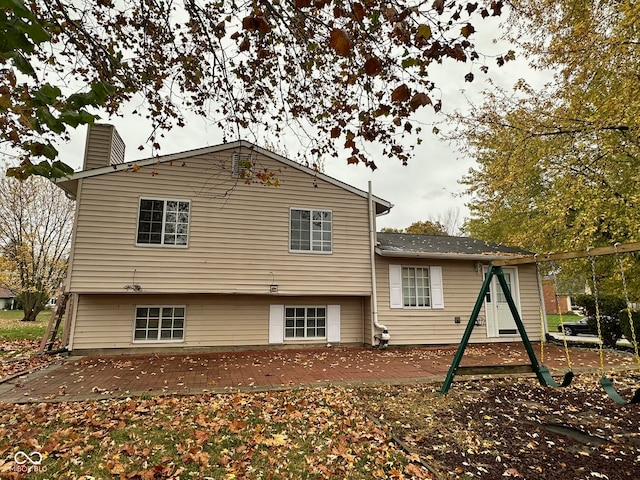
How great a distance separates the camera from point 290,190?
Result: 420 inches


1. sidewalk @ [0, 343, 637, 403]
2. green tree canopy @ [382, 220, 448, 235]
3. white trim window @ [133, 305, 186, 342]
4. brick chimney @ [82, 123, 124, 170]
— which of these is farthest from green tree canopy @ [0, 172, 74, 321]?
green tree canopy @ [382, 220, 448, 235]

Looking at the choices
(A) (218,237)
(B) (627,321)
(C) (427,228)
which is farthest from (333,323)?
(C) (427,228)

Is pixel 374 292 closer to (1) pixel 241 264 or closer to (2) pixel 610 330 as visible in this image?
(1) pixel 241 264

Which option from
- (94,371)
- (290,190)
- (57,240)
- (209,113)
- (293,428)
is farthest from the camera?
(57,240)

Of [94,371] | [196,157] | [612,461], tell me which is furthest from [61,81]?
[612,461]

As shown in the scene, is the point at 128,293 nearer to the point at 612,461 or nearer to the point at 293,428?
the point at 293,428

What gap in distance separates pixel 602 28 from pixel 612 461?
885cm

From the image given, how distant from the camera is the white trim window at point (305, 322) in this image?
420 inches

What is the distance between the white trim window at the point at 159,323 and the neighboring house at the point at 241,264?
3 cm

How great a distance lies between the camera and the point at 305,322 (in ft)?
35.5

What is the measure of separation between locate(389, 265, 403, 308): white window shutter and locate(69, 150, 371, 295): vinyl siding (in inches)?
31.9
